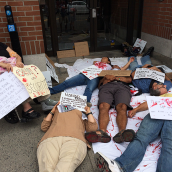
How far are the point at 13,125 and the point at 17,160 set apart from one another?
2.08 ft

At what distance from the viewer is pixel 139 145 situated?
63.4 inches

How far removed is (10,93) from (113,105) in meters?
1.38

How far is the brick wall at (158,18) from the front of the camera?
13.2 ft

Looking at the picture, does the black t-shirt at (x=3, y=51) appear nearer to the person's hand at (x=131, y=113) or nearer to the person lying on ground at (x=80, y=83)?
the person lying on ground at (x=80, y=83)

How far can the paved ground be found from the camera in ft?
5.34

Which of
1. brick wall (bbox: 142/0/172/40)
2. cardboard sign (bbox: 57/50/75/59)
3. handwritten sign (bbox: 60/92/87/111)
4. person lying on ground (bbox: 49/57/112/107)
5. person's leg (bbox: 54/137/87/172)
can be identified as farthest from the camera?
cardboard sign (bbox: 57/50/75/59)

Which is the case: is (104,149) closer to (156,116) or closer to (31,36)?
(156,116)

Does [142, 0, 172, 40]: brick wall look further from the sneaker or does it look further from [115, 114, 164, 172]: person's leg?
the sneaker

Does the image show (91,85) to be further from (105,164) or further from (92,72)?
(105,164)

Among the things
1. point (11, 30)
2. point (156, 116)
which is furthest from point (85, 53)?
point (156, 116)

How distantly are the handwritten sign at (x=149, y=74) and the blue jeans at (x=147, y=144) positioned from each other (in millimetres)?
944

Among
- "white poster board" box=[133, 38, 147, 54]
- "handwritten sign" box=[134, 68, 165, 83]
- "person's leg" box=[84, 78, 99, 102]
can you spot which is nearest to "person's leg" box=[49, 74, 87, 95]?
"person's leg" box=[84, 78, 99, 102]

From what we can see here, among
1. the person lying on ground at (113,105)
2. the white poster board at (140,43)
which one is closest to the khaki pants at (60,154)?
the person lying on ground at (113,105)

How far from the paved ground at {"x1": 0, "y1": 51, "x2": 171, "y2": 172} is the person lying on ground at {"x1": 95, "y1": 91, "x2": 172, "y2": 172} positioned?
0.27 metres
